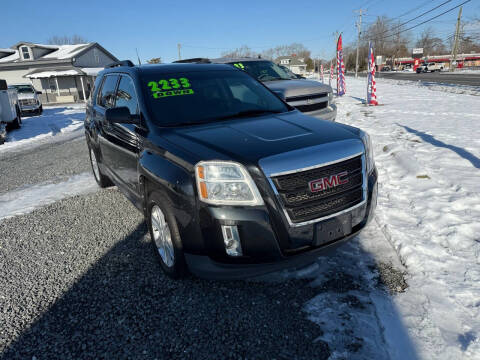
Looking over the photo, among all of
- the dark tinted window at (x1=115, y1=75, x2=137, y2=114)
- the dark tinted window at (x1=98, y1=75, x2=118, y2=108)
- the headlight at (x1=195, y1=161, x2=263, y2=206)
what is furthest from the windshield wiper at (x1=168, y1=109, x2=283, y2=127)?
the dark tinted window at (x1=98, y1=75, x2=118, y2=108)

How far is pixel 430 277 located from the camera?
276 cm

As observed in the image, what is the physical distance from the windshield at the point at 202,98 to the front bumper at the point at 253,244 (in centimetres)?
122

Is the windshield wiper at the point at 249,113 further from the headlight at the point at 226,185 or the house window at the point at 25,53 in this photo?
the house window at the point at 25,53

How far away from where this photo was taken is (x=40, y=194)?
5.64 metres

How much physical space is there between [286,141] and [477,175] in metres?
3.94

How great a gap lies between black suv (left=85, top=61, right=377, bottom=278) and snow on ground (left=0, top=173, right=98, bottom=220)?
8.62 ft

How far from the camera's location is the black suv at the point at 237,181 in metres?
2.32

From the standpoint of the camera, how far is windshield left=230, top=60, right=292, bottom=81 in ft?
27.4

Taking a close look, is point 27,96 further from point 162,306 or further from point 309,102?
point 162,306

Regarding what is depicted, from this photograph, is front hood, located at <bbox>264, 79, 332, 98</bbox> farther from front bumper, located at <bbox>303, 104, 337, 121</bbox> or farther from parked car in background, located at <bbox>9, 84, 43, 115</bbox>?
parked car in background, located at <bbox>9, 84, 43, 115</bbox>

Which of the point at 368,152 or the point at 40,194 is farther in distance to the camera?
the point at 40,194

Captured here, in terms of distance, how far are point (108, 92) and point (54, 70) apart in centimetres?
3506

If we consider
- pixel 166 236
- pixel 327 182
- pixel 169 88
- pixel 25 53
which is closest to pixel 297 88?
pixel 169 88

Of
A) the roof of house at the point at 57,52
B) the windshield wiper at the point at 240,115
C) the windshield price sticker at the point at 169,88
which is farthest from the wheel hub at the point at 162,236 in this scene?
the roof of house at the point at 57,52
